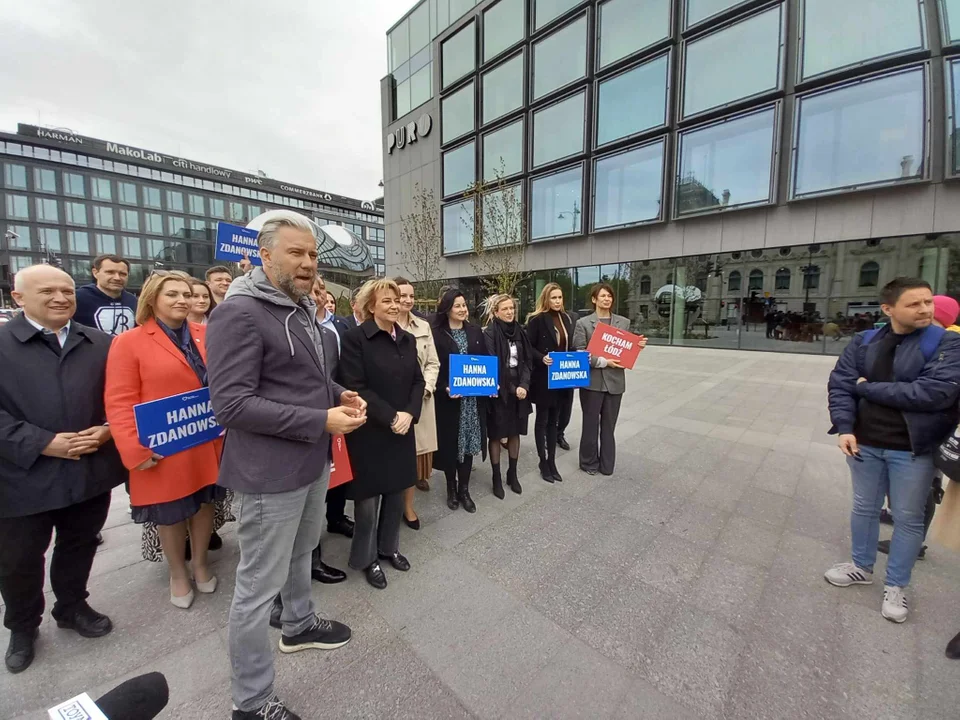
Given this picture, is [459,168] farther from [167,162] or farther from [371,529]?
[167,162]

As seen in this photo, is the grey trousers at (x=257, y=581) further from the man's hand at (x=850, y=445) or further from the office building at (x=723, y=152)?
the office building at (x=723, y=152)

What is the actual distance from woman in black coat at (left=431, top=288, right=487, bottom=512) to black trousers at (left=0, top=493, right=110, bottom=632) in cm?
237

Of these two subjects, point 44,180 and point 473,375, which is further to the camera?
point 44,180

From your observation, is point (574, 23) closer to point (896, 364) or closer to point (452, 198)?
point (452, 198)

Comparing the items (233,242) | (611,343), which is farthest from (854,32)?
(233,242)

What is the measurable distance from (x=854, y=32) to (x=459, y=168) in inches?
651

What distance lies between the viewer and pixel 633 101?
55.4 feet

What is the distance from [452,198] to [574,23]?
31.4 ft

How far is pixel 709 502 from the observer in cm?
415

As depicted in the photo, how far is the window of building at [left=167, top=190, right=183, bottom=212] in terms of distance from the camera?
60.8 meters

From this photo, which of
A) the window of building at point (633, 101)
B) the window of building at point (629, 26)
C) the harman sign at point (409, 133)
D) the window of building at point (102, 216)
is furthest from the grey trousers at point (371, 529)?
the window of building at point (102, 216)

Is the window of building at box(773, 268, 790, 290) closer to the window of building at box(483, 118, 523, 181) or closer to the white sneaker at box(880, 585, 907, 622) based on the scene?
the window of building at box(483, 118, 523, 181)

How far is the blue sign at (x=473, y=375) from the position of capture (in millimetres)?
3723

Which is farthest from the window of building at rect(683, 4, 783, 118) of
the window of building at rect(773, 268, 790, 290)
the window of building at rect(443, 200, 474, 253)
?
the window of building at rect(443, 200, 474, 253)
